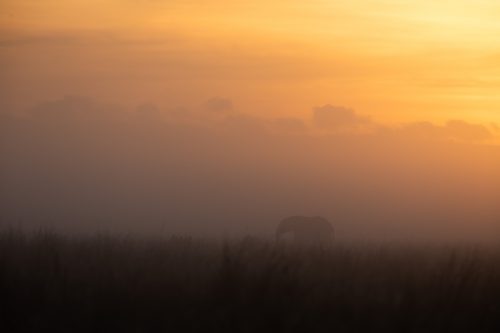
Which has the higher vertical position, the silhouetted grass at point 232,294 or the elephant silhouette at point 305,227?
the elephant silhouette at point 305,227

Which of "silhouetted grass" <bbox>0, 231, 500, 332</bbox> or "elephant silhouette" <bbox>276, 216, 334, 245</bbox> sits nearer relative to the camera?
"silhouetted grass" <bbox>0, 231, 500, 332</bbox>

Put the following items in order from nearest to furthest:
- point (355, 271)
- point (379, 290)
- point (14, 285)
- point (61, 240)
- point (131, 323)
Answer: point (131, 323), point (14, 285), point (379, 290), point (355, 271), point (61, 240)

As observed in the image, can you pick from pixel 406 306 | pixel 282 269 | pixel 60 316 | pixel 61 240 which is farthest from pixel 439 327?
pixel 61 240

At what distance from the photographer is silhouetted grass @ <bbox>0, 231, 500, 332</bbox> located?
36.7ft

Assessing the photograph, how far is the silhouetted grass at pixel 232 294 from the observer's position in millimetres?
11195

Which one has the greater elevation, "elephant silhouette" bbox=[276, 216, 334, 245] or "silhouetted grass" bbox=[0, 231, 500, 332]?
"elephant silhouette" bbox=[276, 216, 334, 245]

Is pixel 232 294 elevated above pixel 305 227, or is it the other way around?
→ pixel 305 227

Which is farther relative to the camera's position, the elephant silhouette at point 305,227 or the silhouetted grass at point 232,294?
the elephant silhouette at point 305,227

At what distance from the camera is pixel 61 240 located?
651 inches

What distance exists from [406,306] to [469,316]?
2.68ft

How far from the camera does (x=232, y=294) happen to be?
469 inches

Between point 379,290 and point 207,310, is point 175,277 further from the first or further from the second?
point 379,290

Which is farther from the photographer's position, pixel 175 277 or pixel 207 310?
pixel 175 277

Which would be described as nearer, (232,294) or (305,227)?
(232,294)
